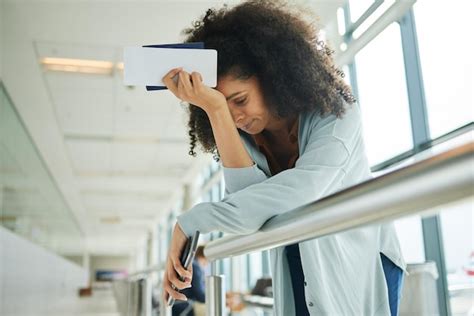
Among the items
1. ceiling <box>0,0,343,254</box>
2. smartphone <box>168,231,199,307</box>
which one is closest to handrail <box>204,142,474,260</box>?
smartphone <box>168,231,199,307</box>

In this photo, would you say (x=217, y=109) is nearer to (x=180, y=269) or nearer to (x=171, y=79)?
(x=171, y=79)

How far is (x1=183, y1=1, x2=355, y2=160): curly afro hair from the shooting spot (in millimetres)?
1153

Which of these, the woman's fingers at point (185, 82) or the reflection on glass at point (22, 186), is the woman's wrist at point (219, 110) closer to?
the woman's fingers at point (185, 82)

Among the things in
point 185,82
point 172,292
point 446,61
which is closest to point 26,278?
point 446,61

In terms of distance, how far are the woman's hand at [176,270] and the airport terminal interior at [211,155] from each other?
0.08 m

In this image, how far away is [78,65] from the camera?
5902 mm

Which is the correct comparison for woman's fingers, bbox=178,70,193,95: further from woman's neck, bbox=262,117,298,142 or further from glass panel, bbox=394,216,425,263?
glass panel, bbox=394,216,425,263

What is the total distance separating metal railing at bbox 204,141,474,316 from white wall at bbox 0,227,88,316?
472 centimetres

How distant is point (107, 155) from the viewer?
932 centimetres

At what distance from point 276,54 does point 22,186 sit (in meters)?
5.59

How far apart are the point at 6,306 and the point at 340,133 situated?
4927 mm

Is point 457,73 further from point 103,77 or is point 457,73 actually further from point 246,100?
point 103,77

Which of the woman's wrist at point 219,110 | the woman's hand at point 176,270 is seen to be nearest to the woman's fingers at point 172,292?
the woman's hand at point 176,270

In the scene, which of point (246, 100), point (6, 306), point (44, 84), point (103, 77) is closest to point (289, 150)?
point (246, 100)
